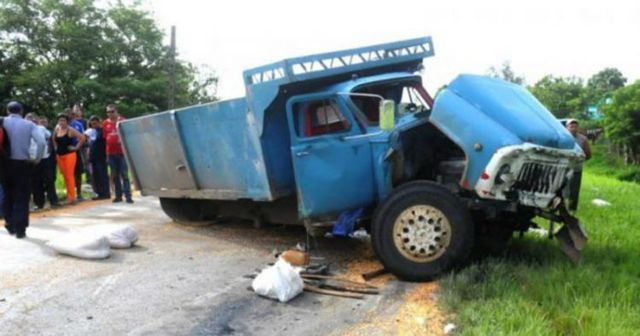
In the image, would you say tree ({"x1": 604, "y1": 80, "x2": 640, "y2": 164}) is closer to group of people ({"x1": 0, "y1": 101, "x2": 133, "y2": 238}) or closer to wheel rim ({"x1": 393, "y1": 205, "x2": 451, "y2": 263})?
group of people ({"x1": 0, "y1": 101, "x2": 133, "y2": 238})

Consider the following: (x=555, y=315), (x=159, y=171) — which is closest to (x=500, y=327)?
(x=555, y=315)

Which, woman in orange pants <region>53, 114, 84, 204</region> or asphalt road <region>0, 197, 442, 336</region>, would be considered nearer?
asphalt road <region>0, 197, 442, 336</region>

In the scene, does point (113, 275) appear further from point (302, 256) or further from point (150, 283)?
point (302, 256)

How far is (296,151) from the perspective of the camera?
20.9 feet

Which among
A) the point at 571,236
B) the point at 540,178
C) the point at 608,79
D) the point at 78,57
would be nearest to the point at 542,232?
the point at 571,236

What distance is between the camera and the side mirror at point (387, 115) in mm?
5797

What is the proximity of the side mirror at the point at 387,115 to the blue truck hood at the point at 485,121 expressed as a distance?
0.39 m

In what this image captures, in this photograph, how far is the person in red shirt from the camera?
36.7 feet

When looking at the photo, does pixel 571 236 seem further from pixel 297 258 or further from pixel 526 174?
pixel 297 258

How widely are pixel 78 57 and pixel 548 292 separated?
2815cm

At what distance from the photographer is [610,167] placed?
42.1 metres

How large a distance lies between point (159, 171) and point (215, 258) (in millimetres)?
2648

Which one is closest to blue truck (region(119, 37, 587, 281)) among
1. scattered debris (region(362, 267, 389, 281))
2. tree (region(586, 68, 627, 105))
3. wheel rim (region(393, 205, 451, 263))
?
wheel rim (region(393, 205, 451, 263))

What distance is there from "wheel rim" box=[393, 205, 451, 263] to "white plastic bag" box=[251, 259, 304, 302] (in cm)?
105
